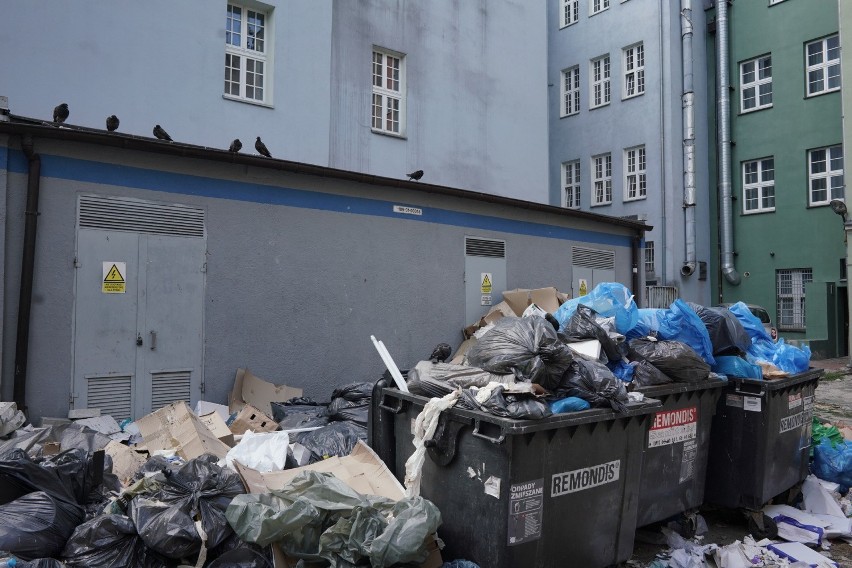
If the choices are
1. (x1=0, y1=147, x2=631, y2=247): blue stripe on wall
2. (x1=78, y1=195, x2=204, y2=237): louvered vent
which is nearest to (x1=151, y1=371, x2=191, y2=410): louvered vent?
(x1=78, y1=195, x2=204, y2=237): louvered vent

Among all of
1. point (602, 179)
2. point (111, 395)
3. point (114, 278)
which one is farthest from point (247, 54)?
point (602, 179)

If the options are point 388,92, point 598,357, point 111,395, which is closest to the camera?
point 598,357

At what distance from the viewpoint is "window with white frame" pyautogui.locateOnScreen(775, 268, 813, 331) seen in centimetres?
1816

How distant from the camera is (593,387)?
3709 mm

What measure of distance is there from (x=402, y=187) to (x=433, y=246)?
97cm

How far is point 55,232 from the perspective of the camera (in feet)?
19.8

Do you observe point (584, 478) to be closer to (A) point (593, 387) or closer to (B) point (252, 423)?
(A) point (593, 387)

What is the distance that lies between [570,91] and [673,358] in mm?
20038

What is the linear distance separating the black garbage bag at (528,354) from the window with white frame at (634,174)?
1777 centimetres

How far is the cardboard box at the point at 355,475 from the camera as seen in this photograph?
395 cm

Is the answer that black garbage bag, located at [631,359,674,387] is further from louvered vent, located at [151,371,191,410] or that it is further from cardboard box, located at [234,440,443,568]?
louvered vent, located at [151,371,191,410]

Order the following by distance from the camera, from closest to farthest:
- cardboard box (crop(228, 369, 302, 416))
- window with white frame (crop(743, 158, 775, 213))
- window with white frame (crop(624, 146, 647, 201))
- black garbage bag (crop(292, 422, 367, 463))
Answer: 1. black garbage bag (crop(292, 422, 367, 463))
2. cardboard box (crop(228, 369, 302, 416))
3. window with white frame (crop(743, 158, 775, 213))
4. window with white frame (crop(624, 146, 647, 201))

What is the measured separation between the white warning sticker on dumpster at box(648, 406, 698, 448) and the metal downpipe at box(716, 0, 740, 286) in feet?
55.0

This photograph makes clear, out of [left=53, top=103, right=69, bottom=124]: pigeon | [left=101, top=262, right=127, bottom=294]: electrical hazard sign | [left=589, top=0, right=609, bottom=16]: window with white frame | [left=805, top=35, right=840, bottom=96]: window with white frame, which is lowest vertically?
[left=101, top=262, right=127, bottom=294]: electrical hazard sign
